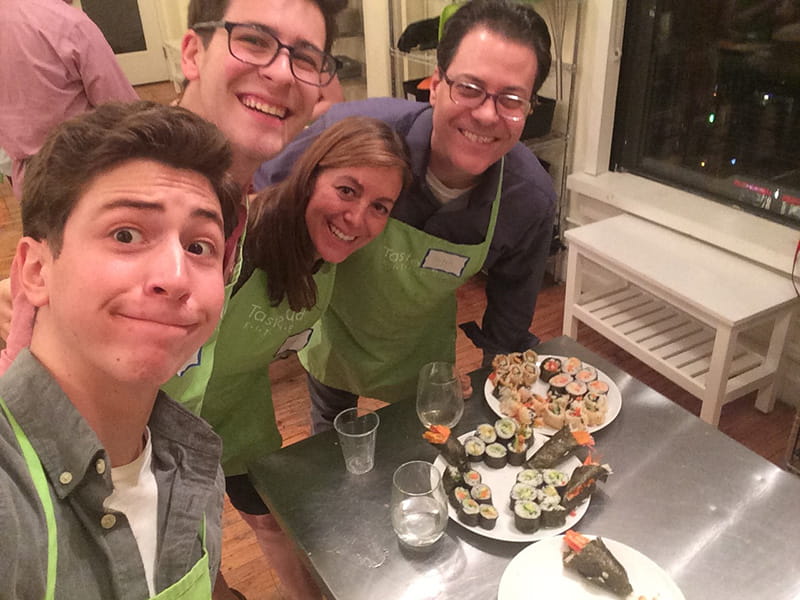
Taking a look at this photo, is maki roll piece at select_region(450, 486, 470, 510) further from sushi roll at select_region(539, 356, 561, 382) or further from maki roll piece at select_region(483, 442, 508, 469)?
sushi roll at select_region(539, 356, 561, 382)

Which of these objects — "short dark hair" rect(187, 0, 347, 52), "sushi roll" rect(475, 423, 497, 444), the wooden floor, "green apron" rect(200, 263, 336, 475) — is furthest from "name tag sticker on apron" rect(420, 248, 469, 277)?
the wooden floor

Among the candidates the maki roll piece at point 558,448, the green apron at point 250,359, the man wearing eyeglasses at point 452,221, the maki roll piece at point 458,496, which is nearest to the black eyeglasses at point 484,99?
the man wearing eyeglasses at point 452,221

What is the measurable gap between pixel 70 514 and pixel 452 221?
1.09 metres

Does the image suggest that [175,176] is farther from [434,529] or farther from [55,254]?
[434,529]

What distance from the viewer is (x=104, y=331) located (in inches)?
28.0

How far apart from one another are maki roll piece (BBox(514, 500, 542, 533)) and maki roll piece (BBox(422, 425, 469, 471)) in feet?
0.48

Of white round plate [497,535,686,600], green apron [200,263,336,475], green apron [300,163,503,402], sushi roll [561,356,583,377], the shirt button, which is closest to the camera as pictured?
the shirt button

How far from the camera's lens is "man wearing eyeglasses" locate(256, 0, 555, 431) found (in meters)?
1.46

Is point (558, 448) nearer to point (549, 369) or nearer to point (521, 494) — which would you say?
point (521, 494)

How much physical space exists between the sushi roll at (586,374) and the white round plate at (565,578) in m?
0.44

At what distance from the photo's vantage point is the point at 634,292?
2.89m

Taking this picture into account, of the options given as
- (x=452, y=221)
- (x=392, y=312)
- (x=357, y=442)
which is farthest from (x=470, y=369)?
(x=357, y=442)

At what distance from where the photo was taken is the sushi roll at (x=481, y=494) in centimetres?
116

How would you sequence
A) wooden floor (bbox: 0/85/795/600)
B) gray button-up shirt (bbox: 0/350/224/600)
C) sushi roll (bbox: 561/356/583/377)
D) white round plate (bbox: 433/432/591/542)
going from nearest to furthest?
gray button-up shirt (bbox: 0/350/224/600)
white round plate (bbox: 433/432/591/542)
sushi roll (bbox: 561/356/583/377)
wooden floor (bbox: 0/85/795/600)
